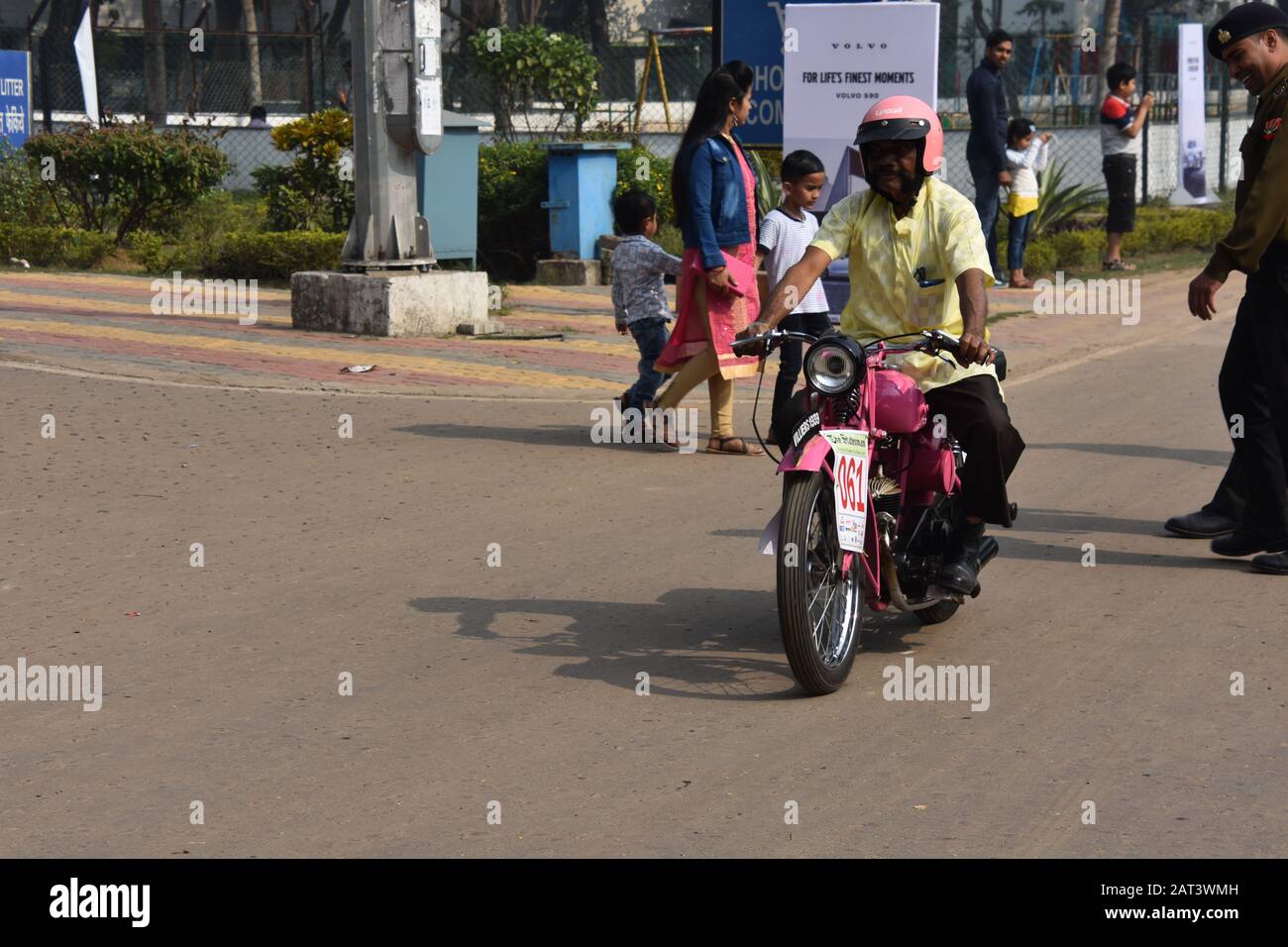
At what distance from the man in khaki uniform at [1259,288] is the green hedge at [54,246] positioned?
13.8 metres

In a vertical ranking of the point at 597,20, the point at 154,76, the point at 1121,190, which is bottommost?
the point at 1121,190

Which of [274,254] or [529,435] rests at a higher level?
[274,254]

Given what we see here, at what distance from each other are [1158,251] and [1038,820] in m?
17.4

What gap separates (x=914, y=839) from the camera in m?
4.22

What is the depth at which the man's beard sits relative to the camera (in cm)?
582

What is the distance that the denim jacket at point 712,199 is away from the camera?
9.05 m

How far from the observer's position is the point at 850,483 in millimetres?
5352

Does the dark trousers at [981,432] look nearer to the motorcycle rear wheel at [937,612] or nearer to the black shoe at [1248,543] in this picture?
the motorcycle rear wheel at [937,612]

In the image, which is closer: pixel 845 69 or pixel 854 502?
pixel 854 502

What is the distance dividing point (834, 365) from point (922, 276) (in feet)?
2.38

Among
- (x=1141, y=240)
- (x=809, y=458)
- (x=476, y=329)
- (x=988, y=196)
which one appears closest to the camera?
Result: (x=809, y=458)

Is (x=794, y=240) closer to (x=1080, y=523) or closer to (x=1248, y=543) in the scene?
(x=1080, y=523)

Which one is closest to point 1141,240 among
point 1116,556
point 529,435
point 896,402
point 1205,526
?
point 529,435

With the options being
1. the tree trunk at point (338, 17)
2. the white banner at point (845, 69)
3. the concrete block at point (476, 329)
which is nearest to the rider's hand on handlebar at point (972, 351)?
the white banner at point (845, 69)
